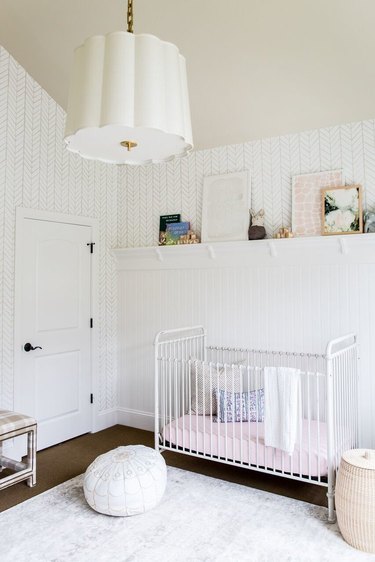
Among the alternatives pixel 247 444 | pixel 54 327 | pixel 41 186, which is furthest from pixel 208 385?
pixel 41 186

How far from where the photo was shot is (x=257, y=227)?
3.63 meters

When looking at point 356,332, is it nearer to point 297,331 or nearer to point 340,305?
point 340,305

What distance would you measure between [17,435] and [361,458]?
6.97ft

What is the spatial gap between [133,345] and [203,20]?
9.40ft

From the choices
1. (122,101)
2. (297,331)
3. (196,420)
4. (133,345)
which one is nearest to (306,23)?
(122,101)

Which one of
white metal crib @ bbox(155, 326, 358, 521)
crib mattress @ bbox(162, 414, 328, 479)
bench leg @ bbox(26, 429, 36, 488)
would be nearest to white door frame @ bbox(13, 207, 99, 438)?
bench leg @ bbox(26, 429, 36, 488)

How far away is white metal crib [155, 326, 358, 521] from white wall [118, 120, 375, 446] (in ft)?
0.43

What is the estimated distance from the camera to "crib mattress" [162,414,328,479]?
2.74 metres

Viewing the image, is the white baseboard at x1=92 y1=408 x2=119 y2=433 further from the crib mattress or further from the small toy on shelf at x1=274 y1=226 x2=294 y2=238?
the small toy on shelf at x1=274 y1=226 x2=294 y2=238

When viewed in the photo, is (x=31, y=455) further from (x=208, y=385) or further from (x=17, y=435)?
(x=208, y=385)

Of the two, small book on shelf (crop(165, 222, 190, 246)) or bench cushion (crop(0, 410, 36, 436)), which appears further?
small book on shelf (crop(165, 222, 190, 246))

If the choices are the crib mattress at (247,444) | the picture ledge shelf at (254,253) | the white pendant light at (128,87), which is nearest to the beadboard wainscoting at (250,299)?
the picture ledge shelf at (254,253)

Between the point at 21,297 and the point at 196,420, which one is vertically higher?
the point at 21,297

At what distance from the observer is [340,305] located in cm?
336
